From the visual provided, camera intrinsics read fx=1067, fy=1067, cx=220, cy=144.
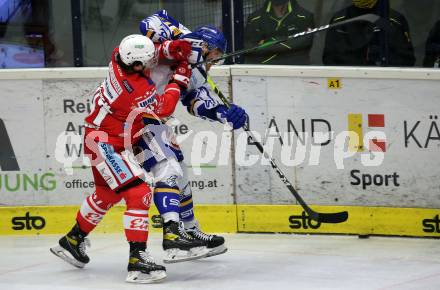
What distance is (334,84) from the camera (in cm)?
746

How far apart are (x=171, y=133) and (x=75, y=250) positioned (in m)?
0.94

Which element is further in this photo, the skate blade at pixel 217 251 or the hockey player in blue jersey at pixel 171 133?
the skate blade at pixel 217 251

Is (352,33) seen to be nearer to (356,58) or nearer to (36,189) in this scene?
(356,58)

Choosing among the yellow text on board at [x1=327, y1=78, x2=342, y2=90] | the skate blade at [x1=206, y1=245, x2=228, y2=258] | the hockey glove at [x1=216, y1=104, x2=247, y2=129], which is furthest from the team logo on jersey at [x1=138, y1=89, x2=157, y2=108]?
the yellow text on board at [x1=327, y1=78, x2=342, y2=90]

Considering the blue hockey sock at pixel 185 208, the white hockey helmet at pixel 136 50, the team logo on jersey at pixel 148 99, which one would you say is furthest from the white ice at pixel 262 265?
the white hockey helmet at pixel 136 50

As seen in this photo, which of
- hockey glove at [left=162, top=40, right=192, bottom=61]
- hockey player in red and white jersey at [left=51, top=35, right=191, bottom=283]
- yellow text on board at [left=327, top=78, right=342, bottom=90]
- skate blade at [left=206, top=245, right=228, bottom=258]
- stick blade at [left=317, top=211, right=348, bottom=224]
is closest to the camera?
hockey player in red and white jersey at [left=51, top=35, right=191, bottom=283]

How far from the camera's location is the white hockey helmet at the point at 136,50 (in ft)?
19.7

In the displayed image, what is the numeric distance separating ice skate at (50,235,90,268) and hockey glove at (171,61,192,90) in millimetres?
1159

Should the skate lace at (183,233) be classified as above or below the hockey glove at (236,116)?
below

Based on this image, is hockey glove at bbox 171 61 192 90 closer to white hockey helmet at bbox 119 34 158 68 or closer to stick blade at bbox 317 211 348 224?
white hockey helmet at bbox 119 34 158 68

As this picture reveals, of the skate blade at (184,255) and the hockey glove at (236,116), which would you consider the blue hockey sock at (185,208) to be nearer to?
the skate blade at (184,255)

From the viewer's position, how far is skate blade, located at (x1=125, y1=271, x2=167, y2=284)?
6109mm

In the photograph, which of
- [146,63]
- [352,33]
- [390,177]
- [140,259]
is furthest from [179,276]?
[352,33]

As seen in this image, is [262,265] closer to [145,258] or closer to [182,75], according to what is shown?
[145,258]
